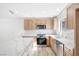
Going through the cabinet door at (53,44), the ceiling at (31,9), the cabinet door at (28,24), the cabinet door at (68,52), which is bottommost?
the cabinet door at (68,52)

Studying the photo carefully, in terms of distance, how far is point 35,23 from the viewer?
6.73ft

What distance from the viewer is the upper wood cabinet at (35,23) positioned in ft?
6.68

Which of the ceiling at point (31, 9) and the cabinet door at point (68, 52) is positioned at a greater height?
the ceiling at point (31, 9)

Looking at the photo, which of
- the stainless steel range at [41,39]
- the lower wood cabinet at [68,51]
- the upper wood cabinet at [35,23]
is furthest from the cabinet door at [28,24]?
the lower wood cabinet at [68,51]

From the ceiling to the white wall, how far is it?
0.09 meters

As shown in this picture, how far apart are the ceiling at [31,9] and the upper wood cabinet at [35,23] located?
67 millimetres

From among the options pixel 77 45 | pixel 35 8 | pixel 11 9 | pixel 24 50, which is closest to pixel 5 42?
pixel 24 50

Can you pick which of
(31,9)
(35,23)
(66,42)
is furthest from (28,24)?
(66,42)

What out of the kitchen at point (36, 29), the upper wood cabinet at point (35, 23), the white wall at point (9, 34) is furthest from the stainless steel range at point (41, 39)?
the white wall at point (9, 34)

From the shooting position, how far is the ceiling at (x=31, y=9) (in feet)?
6.57

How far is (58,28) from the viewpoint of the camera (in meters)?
2.02

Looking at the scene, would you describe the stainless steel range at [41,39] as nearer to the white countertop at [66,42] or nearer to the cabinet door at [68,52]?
the white countertop at [66,42]

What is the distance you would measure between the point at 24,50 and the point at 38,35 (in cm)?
27

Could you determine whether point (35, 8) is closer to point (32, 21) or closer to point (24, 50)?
point (32, 21)
